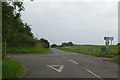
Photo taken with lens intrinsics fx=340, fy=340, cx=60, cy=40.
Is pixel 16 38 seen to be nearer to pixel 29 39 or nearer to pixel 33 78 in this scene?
pixel 29 39

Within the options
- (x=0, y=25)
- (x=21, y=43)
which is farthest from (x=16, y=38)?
(x=0, y=25)

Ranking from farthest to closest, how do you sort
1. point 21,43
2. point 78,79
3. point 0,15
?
point 21,43 < point 0,15 < point 78,79

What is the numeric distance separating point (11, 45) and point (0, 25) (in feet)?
168

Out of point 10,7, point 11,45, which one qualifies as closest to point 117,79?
point 10,7

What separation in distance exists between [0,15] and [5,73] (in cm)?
356

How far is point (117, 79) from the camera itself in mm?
18328

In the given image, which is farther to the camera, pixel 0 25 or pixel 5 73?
pixel 0 25

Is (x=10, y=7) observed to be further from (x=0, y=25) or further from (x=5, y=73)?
(x=5, y=73)

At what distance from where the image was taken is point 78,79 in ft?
58.4

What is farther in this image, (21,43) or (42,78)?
(21,43)

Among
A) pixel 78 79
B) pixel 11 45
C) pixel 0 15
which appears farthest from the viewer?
pixel 11 45

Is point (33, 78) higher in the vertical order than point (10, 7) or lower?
lower

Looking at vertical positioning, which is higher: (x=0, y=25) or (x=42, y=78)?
(x=0, y=25)

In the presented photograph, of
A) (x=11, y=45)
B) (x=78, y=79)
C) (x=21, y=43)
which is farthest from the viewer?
(x=21, y=43)
